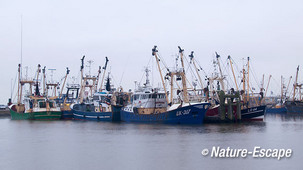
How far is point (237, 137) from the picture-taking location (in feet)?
127

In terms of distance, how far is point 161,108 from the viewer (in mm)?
60281

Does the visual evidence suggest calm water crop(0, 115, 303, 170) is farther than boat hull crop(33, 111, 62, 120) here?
No

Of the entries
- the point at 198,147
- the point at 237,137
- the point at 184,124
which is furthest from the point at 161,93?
the point at 198,147

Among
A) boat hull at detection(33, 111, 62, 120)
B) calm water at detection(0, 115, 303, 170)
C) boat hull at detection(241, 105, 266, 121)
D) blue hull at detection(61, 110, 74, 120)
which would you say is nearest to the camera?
calm water at detection(0, 115, 303, 170)

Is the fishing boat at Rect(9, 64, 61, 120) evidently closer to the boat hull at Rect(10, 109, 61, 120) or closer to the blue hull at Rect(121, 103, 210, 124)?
the boat hull at Rect(10, 109, 61, 120)

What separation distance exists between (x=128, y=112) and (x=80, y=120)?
54.2 feet

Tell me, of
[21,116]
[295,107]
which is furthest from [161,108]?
[295,107]

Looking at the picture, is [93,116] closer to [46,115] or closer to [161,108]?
[46,115]

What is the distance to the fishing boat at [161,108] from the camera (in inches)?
2157

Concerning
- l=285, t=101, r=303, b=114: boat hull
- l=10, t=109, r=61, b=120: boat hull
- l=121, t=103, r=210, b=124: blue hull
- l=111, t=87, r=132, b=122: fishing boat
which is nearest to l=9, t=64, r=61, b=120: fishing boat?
l=10, t=109, r=61, b=120: boat hull

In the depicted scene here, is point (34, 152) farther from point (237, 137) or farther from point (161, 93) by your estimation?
point (161, 93)

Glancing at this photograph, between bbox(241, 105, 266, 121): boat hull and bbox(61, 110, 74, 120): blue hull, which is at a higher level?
bbox(241, 105, 266, 121): boat hull

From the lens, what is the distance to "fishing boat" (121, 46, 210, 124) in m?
54.8

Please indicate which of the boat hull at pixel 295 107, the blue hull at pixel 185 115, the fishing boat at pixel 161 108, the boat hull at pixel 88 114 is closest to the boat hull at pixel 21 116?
the boat hull at pixel 88 114
